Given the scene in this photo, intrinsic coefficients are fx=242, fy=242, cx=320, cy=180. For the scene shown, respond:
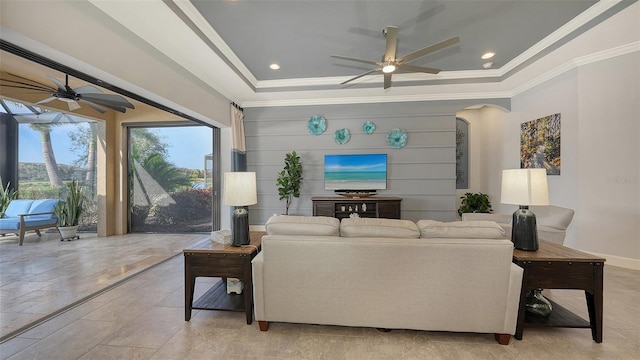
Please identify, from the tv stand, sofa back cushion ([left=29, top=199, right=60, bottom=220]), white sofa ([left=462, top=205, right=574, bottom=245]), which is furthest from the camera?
the tv stand

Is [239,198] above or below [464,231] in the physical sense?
above

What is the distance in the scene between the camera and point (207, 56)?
318 centimetres

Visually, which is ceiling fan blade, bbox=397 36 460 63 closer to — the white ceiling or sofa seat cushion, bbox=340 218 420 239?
the white ceiling

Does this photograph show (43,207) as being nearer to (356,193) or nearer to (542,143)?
(356,193)

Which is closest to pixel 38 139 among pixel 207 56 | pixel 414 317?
pixel 207 56

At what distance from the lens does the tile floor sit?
1.63 meters

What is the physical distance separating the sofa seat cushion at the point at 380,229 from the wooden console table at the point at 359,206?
281cm

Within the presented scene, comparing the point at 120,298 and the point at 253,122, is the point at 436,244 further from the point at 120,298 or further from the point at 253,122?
the point at 253,122

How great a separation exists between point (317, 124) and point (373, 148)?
1276mm

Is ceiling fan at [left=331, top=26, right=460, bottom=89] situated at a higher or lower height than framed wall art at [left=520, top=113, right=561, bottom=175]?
higher

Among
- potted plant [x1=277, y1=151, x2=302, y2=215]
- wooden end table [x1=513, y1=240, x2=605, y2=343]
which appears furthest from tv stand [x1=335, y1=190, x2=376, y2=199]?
wooden end table [x1=513, y1=240, x2=605, y2=343]

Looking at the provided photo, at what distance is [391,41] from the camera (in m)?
2.43

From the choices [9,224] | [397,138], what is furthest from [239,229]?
[9,224]

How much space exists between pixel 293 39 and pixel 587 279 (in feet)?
11.8
